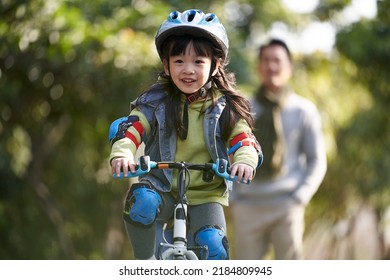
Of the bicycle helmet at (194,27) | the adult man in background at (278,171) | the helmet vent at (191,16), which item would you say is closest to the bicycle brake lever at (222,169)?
the bicycle helmet at (194,27)

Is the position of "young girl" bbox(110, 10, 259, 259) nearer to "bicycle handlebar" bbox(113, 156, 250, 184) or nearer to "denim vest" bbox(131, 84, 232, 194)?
"denim vest" bbox(131, 84, 232, 194)

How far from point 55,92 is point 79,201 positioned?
409 centimetres

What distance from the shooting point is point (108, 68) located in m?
12.4

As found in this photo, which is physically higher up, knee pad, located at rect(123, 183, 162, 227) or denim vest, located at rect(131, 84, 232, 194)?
denim vest, located at rect(131, 84, 232, 194)

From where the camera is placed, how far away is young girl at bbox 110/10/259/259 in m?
4.91

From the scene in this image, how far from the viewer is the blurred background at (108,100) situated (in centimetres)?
1223

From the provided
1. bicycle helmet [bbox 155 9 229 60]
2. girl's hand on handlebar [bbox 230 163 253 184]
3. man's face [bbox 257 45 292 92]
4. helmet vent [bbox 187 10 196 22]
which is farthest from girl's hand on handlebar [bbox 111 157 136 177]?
man's face [bbox 257 45 292 92]

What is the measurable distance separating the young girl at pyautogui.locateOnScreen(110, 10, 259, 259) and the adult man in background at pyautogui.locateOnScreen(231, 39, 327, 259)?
3105mm

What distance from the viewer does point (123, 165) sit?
15.5ft

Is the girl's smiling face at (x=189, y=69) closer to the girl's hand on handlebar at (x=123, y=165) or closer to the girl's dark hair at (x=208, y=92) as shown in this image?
the girl's dark hair at (x=208, y=92)

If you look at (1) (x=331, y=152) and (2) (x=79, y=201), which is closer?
(1) (x=331, y=152)

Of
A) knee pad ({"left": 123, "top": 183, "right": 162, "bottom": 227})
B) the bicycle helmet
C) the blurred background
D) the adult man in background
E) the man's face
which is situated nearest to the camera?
knee pad ({"left": 123, "top": 183, "right": 162, "bottom": 227})
